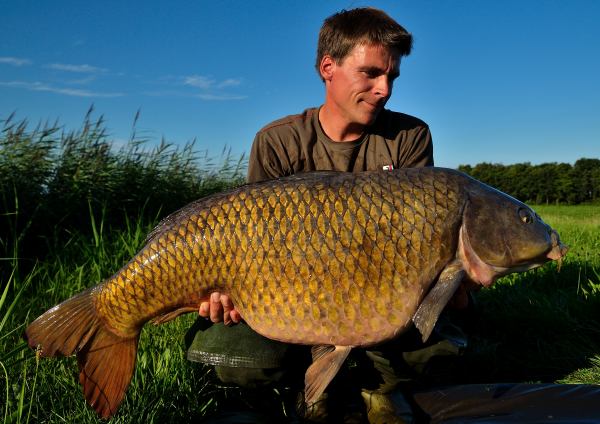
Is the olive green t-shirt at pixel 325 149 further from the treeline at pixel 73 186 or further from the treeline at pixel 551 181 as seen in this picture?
the treeline at pixel 551 181

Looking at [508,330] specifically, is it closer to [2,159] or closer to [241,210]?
[241,210]

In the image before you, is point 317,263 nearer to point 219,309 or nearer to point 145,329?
point 219,309

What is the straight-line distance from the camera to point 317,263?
1776mm

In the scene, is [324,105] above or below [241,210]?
above

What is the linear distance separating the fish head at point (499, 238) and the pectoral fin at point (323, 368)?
0.50m

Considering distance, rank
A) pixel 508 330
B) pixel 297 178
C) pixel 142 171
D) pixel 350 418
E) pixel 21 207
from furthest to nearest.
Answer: pixel 142 171 → pixel 21 207 → pixel 508 330 → pixel 350 418 → pixel 297 178

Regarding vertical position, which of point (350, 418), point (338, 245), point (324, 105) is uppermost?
point (324, 105)

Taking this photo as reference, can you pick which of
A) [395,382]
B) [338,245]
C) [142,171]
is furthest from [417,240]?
[142,171]

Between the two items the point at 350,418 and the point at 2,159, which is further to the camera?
the point at 2,159

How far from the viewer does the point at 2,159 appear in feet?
16.5

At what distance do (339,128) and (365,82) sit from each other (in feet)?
0.79

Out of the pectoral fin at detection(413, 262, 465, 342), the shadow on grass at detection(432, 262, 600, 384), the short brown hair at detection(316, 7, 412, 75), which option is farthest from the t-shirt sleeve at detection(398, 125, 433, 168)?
the pectoral fin at detection(413, 262, 465, 342)

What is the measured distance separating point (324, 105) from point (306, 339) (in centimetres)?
133

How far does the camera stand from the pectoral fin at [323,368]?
1848 millimetres
